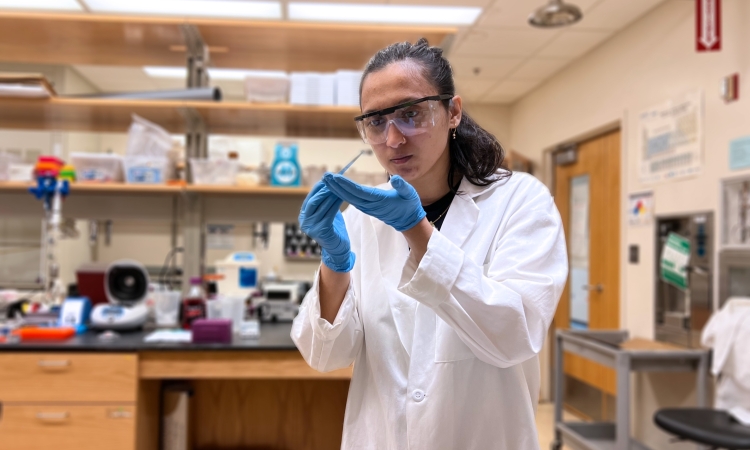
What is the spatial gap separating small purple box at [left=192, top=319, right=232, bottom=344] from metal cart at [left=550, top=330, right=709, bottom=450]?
1778 mm

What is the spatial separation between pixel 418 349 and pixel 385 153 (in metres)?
0.33

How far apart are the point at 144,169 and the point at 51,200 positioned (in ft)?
1.45

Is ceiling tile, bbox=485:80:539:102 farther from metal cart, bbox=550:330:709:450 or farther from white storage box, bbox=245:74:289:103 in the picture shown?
white storage box, bbox=245:74:289:103

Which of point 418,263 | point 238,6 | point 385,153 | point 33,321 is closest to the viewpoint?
point 418,263

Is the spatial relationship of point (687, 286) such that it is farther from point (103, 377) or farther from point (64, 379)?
point (64, 379)

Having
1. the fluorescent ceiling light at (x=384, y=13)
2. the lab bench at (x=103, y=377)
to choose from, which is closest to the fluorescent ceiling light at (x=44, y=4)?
the fluorescent ceiling light at (x=384, y=13)

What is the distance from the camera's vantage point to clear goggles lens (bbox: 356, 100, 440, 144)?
89cm

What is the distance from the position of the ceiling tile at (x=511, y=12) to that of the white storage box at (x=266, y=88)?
4.55ft

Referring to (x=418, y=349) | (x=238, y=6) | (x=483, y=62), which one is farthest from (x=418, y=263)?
(x=483, y=62)

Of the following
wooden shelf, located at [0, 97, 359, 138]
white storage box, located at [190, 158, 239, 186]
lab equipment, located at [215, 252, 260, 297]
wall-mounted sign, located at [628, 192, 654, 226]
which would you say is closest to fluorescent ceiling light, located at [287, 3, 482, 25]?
wooden shelf, located at [0, 97, 359, 138]

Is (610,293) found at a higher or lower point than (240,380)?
higher

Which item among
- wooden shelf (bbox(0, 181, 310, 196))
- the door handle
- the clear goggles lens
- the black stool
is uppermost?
wooden shelf (bbox(0, 181, 310, 196))

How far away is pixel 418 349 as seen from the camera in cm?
92

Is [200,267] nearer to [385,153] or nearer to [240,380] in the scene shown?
[240,380]
